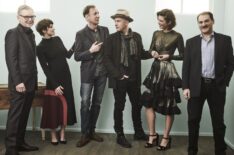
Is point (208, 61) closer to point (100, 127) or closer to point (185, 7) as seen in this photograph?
point (185, 7)

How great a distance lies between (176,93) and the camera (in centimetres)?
413

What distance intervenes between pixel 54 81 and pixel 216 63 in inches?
71.5

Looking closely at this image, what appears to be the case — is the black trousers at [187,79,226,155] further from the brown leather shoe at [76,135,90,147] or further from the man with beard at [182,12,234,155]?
the brown leather shoe at [76,135,90,147]

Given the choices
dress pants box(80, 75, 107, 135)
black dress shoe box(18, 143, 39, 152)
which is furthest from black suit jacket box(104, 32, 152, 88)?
black dress shoe box(18, 143, 39, 152)

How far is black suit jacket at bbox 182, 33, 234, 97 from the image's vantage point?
11.7ft

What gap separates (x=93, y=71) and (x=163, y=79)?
852mm

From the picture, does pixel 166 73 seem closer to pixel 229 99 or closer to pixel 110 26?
pixel 229 99

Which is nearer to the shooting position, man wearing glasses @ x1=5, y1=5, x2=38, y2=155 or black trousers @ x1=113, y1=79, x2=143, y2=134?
man wearing glasses @ x1=5, y1=5, x2=38, y2=155

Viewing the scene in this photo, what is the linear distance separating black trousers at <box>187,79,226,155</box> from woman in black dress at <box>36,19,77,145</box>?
1460 mm

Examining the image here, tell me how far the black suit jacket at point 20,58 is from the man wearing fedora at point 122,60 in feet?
2.77

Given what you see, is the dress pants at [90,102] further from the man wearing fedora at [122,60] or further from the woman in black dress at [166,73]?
the woman in black dress at [166,73]

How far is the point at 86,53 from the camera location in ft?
13.9

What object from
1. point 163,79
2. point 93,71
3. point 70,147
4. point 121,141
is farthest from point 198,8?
point 70,147

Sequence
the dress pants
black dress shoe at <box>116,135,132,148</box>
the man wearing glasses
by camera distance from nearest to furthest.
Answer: the man wearing glasses
black dress shoe at <box>116,135,132,148</box>
the dress pants
